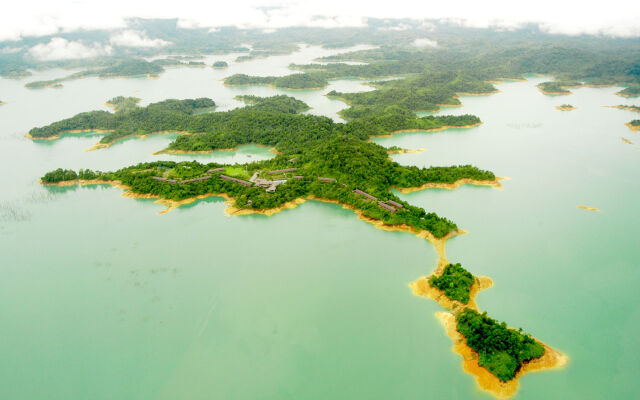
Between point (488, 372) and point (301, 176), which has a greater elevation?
point (301, 176)

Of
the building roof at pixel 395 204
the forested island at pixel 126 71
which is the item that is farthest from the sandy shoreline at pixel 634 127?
the forested island at pixel 126 71

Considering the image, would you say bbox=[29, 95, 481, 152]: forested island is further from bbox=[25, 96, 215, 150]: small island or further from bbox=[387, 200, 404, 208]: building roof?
bbox=[387, 200, 404, 208]: building roof

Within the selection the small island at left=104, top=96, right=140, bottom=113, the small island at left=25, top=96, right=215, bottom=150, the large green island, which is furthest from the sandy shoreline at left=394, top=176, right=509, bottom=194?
the small island at left=104, top=96, right=140, bottom=113

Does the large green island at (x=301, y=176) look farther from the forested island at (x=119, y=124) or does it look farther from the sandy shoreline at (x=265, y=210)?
the forested island at (x=119, y=124)

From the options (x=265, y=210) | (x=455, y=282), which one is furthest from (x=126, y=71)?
(x=455, y=282)

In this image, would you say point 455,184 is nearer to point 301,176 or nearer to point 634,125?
point 301,176
